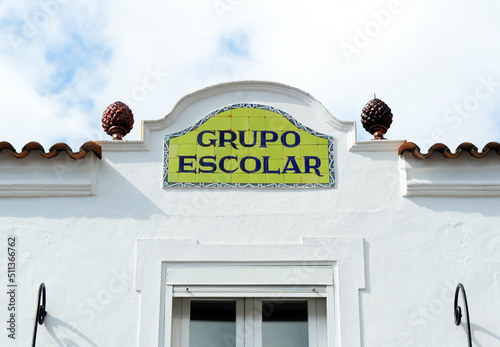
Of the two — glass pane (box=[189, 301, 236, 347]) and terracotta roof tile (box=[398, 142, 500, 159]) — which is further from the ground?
terracotta roof tile (box=[398, 142, 500, 159])

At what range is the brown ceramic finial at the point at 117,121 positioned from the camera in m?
9.13

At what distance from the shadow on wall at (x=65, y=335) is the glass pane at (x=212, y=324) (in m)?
0.97

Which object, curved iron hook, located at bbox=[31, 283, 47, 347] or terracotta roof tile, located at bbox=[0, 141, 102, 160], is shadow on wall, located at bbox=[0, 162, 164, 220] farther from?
curved iron hook, located at bbox=[31, 283, 47, 347]

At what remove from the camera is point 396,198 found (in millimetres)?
8727

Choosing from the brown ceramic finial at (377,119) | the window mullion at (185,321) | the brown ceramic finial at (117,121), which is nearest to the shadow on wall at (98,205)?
the brown ceramic finial at (117,121)

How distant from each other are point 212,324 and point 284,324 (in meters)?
0.69

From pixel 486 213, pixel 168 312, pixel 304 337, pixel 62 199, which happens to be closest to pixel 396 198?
pixel 486 213

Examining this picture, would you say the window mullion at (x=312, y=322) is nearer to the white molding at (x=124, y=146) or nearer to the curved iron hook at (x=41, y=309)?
the white molding at (x=124, y=146)

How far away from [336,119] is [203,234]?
6.02ft

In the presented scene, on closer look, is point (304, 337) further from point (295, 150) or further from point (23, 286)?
point (23, 286)

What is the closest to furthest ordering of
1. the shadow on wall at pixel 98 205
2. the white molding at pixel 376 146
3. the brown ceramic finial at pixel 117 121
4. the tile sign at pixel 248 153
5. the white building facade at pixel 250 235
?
the white building facade at pixel 250 235
the shadow on wall at pixel 98 205
the tile sign at pixel 248 153
the white molding at pixel 376 146
the brown ceramic finial at pixel 117 121

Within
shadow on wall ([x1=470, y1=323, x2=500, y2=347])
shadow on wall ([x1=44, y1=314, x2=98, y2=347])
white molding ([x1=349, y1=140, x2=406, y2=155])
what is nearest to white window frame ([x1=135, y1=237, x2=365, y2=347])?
shadow on wall ([x1=44, y1=314, x2=98, y2=347])

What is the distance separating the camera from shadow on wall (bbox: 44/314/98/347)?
26.7 feet

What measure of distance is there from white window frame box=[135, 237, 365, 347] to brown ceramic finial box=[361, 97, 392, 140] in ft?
4.16
